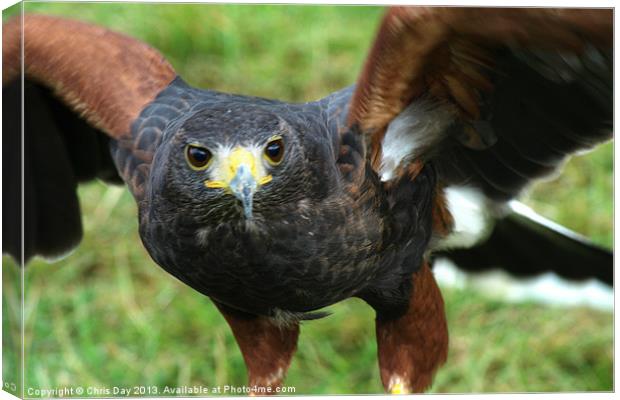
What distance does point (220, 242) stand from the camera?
10.6 feet

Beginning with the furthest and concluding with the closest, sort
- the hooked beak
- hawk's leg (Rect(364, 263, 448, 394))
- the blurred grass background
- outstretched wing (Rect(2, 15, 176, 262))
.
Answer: the blurred grass background, hawk's leg (Rect(364, 263, 448, 394)), outstretched wing (Rect(2, 15, 176, 262)), the hooked beak

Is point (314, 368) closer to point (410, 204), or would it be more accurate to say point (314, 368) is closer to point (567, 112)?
point (410, 204)

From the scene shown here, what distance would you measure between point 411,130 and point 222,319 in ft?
5.55

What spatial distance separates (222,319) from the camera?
486cm

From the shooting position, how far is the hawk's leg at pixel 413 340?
390cm

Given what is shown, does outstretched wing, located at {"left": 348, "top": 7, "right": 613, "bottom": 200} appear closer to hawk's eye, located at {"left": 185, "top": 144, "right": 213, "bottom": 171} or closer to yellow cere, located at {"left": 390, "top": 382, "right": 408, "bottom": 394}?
hawk's eye, located at {"left": 185, "top": 144, "right": 213, "bottom": 171}

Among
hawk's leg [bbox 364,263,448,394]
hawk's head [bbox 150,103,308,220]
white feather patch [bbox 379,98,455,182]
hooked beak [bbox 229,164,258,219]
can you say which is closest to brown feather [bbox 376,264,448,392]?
hawk's leg [bbox 364,263,448,394]

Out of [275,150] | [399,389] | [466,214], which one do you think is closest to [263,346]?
[399,389]

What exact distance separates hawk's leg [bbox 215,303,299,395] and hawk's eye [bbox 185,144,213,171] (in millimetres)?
981

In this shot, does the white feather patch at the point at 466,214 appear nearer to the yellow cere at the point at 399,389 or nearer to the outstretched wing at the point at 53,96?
the yellow cere at the point at 399,389

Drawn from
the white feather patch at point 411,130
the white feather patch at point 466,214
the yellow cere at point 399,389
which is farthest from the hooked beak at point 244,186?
the yellow cere at point 399,389

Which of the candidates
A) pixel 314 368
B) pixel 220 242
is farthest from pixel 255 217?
pixel 314 368

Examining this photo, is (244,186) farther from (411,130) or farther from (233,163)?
(411,130)

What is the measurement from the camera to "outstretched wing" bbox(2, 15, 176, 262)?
3.75m
